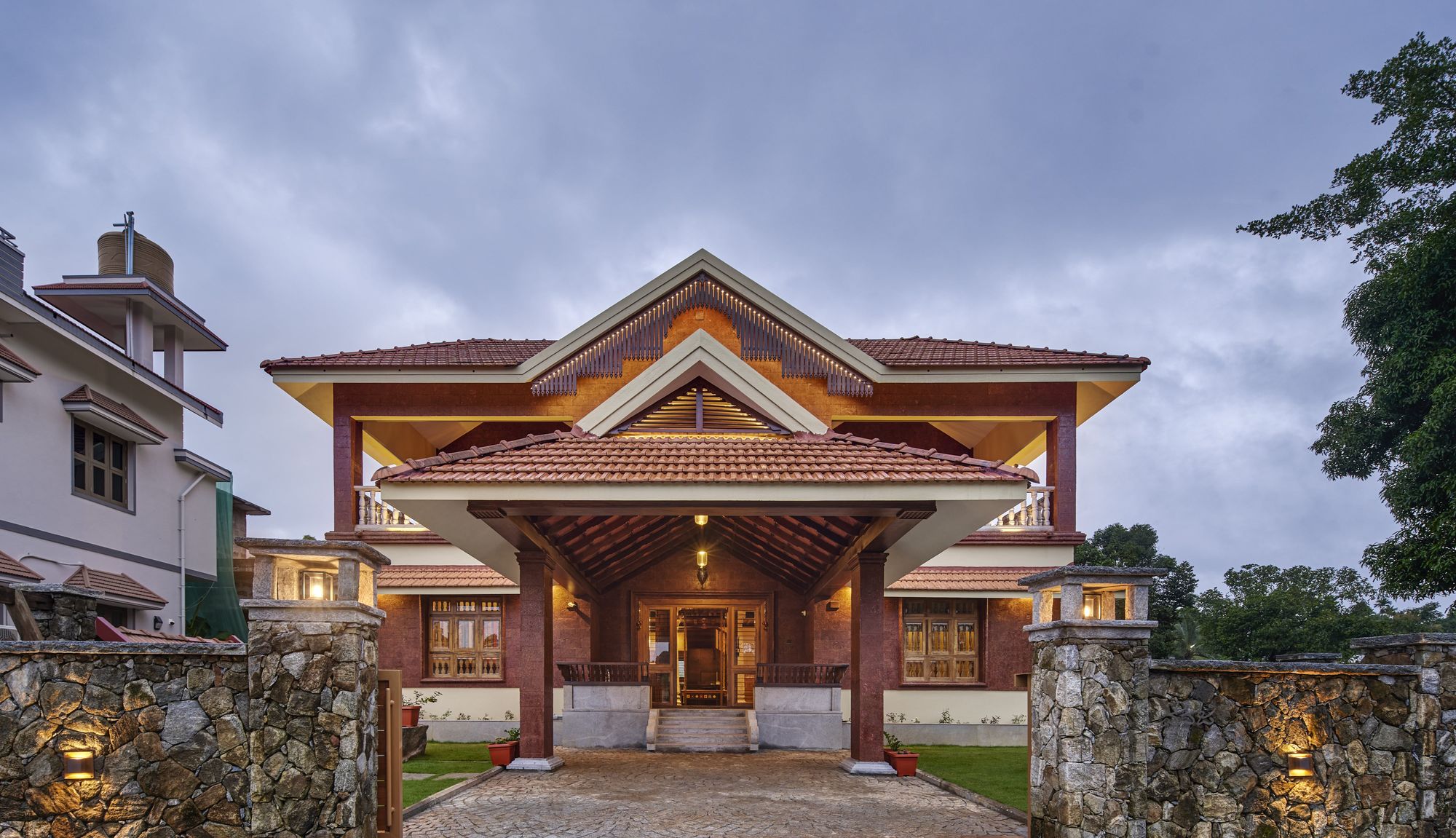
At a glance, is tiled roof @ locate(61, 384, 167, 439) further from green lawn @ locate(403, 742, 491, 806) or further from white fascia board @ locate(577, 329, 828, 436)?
white fascia board @ locate(577, 329, 828, 436)

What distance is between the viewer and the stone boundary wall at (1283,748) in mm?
6527

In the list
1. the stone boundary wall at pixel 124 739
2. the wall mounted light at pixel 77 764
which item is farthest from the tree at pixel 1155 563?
the wall mounted light at pixel 77 764

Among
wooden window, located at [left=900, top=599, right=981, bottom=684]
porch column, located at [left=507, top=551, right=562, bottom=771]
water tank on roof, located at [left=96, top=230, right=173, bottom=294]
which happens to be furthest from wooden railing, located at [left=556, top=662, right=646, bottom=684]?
water tank on roof, located at [left=96, top=230, right=173, bottom=294]

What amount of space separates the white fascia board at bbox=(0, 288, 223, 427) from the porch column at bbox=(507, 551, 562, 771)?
8062 mm

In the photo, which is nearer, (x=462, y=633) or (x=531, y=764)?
(x=531, y=764)

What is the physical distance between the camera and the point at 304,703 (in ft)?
19.9

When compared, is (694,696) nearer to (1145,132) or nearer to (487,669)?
(487,669)

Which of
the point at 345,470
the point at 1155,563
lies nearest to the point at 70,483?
the point at 345,470

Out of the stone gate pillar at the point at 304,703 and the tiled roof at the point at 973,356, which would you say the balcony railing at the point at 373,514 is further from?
the stone gate pillar at the point at 304,703

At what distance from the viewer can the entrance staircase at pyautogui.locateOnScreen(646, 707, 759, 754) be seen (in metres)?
14.3

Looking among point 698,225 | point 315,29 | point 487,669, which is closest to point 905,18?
point 487,669

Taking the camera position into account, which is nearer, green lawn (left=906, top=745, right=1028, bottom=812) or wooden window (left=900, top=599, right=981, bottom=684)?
green lawn (left=906, top=745, right=1028, bottom=812)

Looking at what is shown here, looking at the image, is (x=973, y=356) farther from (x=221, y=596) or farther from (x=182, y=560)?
(x=221, y=596)

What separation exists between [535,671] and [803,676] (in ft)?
16.4
